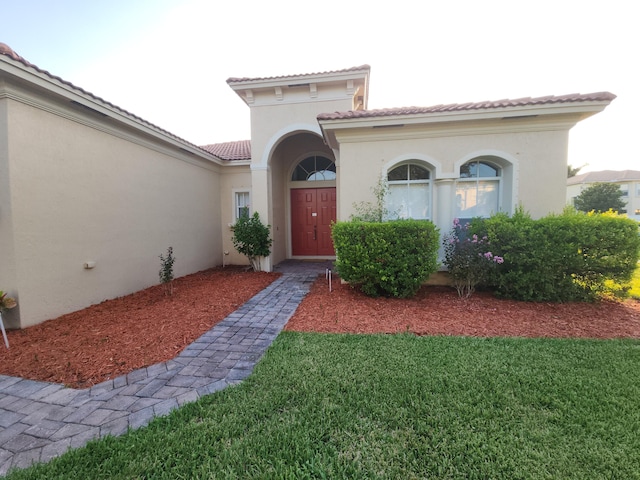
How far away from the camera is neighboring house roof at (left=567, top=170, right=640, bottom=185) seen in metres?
39.8

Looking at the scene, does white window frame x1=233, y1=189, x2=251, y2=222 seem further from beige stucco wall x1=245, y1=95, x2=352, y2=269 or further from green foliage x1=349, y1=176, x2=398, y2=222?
green foliage x1=349, y1=176, x2=398, y2=222

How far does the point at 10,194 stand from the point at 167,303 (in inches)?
121

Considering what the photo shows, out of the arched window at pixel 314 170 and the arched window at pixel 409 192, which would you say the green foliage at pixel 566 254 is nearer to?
the arched window at pixel 409 192

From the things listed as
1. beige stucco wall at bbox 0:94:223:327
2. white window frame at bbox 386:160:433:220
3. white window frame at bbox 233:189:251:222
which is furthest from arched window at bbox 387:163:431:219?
beige stucco wall at bbox 0:94:223:327

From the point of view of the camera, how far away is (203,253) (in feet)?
31.1

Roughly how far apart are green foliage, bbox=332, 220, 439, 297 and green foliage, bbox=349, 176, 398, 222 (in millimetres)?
968

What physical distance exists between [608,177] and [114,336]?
63745mm

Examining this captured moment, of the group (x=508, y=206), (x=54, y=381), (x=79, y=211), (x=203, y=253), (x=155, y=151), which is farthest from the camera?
(x=203, y=253)

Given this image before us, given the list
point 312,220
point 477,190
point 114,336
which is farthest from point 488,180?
point 114,336

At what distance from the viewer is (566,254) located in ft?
16.6

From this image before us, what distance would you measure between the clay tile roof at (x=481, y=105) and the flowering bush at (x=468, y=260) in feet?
8.24

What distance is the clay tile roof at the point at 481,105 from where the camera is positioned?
5.35 metres

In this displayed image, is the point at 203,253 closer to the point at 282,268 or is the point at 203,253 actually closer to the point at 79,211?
the point at 282,268

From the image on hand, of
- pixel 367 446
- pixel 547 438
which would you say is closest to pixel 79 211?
pixel 367 446
